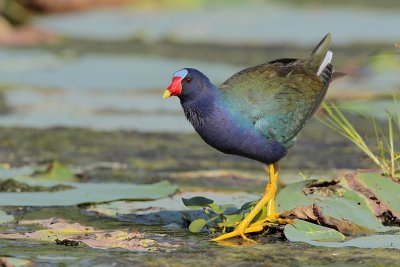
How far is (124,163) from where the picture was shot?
6.43m

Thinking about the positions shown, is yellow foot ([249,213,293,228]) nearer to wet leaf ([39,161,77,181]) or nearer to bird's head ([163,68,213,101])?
bird's head ([163,68,213,101])

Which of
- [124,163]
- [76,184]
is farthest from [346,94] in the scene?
[76,184]

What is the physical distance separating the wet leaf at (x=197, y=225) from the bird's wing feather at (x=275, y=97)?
45 cm

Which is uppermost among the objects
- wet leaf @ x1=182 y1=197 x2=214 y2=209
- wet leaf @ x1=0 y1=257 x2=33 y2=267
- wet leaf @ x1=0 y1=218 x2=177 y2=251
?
wet leaf @ x1=182 y1=197 x2=214 y2=209

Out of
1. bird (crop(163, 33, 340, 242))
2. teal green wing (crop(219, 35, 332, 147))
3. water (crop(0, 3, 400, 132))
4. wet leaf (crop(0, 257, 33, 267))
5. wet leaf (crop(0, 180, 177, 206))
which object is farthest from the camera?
water (crop(0, 3, 400, 132))

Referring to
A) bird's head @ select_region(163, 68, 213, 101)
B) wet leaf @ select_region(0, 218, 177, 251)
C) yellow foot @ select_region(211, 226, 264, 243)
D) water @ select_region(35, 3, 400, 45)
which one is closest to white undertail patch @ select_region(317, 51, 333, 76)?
bird's head @ select_region(163, 68, 213, 101)

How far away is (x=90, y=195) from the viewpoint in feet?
17.0

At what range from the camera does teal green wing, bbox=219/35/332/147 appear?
4625 millimetres

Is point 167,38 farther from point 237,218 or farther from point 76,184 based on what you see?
point 237,218

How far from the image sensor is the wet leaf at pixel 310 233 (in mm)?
4383

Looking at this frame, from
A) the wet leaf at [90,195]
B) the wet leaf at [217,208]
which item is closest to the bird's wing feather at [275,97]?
the wet leaf at [217,208]

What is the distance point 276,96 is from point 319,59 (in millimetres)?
623

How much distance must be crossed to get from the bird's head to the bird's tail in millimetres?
826

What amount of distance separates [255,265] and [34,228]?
1.13 meters
